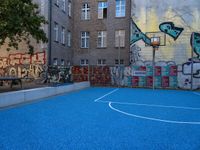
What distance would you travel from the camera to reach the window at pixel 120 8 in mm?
33219

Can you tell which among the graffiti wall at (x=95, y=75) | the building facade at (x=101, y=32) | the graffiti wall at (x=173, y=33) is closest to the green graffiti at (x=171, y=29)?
the graffiti wall at (x=173, y=33)

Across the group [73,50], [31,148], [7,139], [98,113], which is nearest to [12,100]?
[98,113]

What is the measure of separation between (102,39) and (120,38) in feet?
7.72

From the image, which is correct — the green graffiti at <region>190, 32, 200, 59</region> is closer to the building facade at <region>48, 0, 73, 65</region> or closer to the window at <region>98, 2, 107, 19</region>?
the window at <region>98, 2, 107, 19</region>

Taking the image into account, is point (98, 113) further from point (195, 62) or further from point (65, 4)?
point (65, 4)

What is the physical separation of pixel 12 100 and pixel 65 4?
20958mm

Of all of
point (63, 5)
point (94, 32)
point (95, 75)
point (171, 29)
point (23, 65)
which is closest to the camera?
point (23, 65)

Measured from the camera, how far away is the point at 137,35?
29641mm

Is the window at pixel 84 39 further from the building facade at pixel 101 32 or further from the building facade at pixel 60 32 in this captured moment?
the building facade at pixel 60 32

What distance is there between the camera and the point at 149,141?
702 cm

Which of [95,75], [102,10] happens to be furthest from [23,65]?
[102,10]

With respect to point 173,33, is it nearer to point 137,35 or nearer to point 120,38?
point 137,35

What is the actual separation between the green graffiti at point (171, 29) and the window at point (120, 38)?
5564 mm

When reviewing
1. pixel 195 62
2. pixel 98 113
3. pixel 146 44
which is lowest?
pixel 98 113
